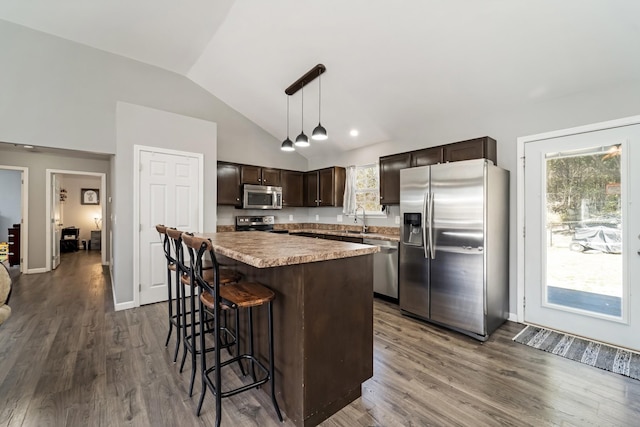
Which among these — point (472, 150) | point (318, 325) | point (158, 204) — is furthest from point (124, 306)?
point (472, 150)

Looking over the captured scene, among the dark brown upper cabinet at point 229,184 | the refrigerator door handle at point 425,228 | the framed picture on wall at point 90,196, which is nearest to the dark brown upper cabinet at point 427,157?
the refrigerator door handle at point 425,228

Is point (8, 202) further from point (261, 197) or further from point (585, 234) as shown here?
point (585, 234)

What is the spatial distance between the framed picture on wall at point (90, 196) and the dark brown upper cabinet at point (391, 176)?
978 centimetres

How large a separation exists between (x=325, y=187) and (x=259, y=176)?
1.33 metres

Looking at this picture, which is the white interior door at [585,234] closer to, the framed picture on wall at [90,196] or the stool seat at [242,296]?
the stool seat at [242,296]

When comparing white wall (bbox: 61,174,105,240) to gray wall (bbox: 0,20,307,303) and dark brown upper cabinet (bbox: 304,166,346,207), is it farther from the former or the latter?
dark brown upper cabinet (bbox: 304,166,346,207)

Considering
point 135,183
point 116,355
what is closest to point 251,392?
point 116,355

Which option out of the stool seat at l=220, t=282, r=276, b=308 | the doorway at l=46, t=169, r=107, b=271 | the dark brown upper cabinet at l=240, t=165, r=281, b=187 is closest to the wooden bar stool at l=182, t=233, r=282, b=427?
the stool seat at l=220, t=282, r=276, b=308

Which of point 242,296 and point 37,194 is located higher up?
point 37,194

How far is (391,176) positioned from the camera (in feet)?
14.2

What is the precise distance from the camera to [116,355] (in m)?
2.49

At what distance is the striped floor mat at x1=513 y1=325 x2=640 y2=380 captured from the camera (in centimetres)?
231

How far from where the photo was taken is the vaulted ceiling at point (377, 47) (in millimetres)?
2404

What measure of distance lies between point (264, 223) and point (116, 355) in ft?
11.4
